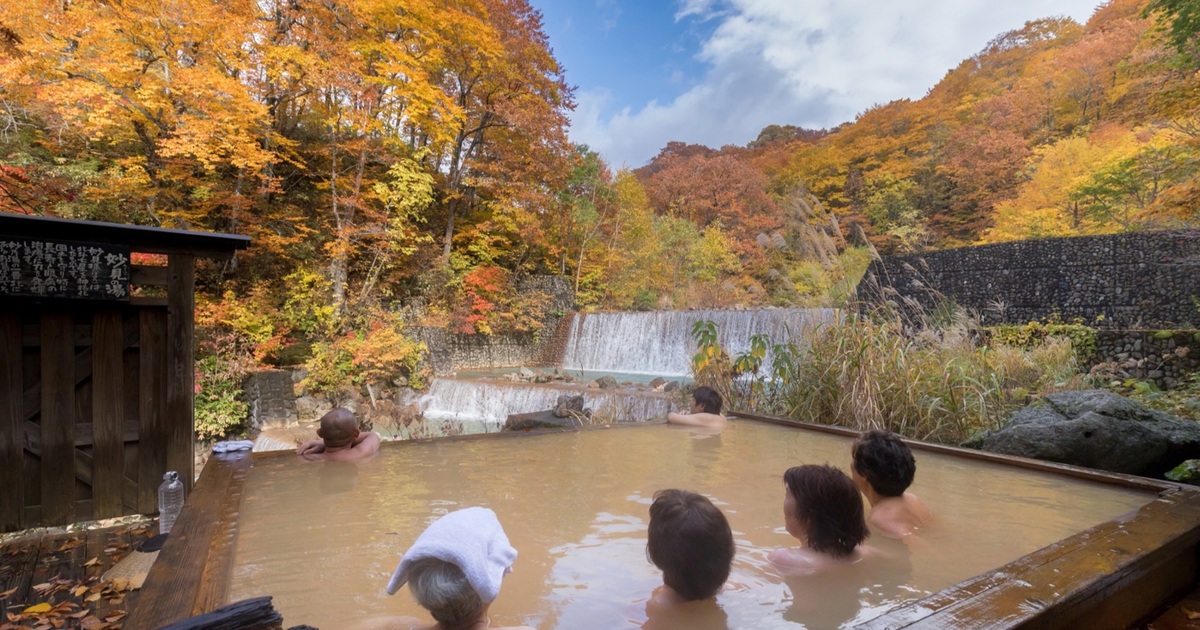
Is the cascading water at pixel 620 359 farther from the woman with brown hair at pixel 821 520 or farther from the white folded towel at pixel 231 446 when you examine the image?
the white folded towel at pixel 231 446

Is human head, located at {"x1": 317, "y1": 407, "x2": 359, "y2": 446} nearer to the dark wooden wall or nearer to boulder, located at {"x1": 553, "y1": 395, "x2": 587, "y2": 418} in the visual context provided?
the dark wooden wall

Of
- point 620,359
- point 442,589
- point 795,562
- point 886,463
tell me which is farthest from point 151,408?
point 620,359

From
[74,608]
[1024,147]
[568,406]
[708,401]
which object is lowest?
[568,406]

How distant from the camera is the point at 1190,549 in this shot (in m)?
1.93

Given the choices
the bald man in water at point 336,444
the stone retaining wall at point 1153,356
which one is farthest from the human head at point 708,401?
the stone retaining wall at point 1153,356

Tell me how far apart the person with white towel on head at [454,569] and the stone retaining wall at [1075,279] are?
615 cm

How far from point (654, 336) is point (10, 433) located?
10.5 meters

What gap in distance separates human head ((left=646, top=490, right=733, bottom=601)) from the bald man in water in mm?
2424

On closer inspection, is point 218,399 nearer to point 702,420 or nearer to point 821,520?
point 702,420

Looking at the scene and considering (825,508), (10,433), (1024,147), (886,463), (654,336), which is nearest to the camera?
(825,508)

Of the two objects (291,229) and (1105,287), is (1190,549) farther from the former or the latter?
(291,229)

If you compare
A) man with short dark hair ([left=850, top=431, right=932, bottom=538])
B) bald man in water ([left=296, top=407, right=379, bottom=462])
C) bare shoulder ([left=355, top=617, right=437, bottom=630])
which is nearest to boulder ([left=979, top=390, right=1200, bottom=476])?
man with short dark hair ([left=850, top=431, right=932, bottom=538])

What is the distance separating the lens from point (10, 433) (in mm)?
2498

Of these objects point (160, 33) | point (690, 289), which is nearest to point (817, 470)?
point (160, 33)
